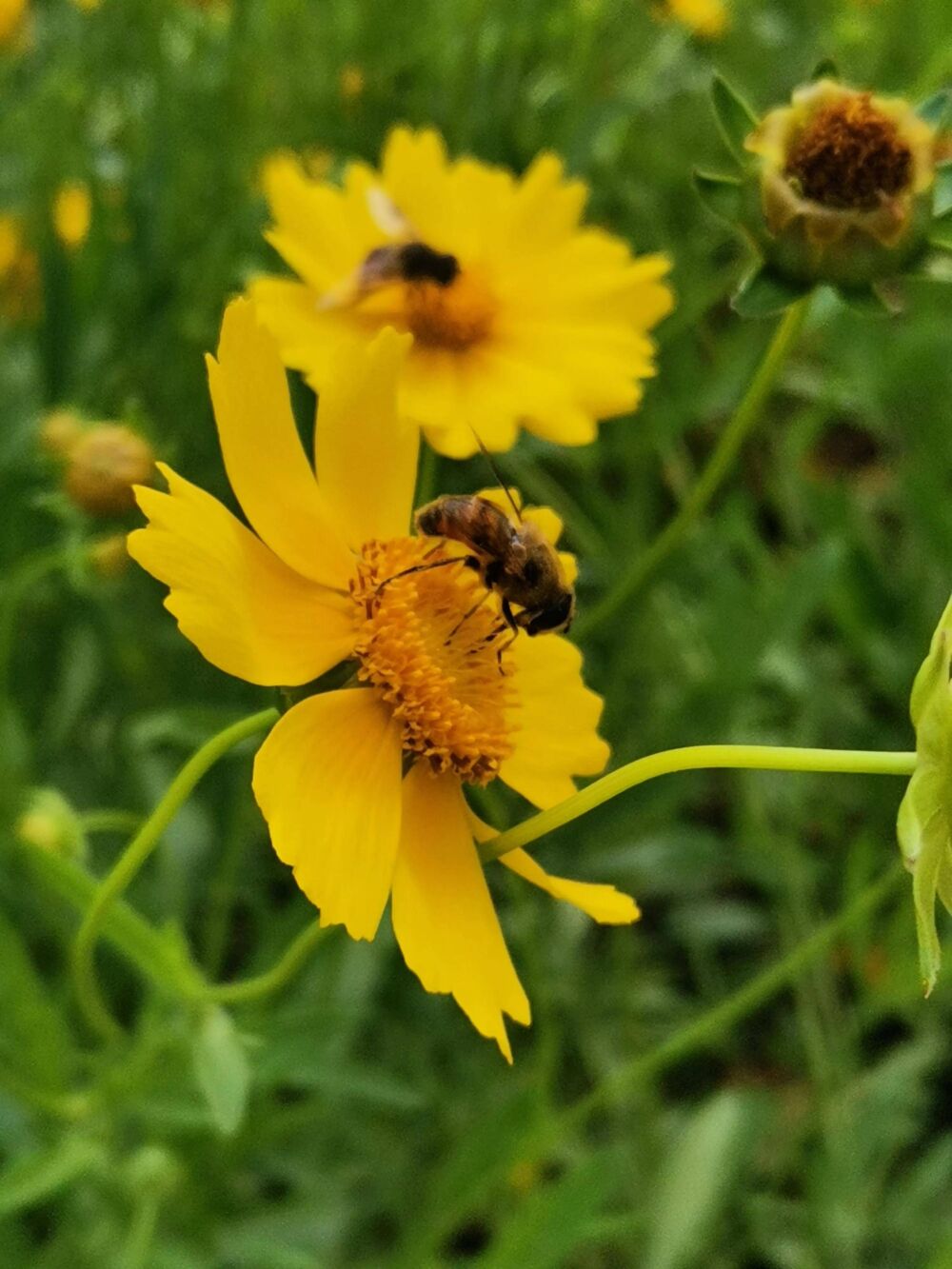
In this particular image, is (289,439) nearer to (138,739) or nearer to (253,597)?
(253,597)

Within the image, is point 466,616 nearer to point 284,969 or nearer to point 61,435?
point 284,969

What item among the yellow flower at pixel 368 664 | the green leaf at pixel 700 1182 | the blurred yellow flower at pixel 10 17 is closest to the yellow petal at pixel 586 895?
the yellow flower at pixel 368 664

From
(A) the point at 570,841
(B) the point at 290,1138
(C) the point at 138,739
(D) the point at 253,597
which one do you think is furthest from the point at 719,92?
(B) the point at 290,1138

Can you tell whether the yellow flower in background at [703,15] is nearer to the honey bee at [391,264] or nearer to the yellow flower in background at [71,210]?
the yellow flower in background at [71,210]

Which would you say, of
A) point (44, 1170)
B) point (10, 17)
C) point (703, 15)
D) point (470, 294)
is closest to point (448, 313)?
point (470, 294)

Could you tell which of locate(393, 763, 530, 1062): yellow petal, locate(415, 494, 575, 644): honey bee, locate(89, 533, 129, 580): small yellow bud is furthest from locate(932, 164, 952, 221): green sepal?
locate(89, 533, 129, 580): small yellow bud
